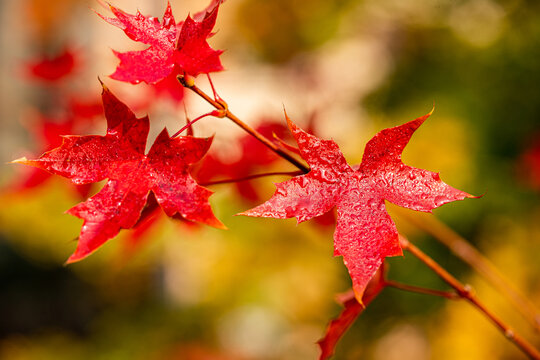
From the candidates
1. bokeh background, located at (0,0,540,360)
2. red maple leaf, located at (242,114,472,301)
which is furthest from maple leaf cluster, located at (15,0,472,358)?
bokeh background, located at (0,0,540,360)

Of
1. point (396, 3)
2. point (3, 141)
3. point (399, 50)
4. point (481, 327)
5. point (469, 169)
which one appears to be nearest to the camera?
point (481, 327)

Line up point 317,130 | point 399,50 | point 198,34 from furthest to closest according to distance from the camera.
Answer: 1. point 399,50
2. point 317,130
3. point 198,34

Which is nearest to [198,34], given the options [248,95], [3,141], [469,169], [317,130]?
[317,130]

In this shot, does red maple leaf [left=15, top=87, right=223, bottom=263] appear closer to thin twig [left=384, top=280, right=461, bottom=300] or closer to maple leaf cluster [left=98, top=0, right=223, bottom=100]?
maple leaf cluster [left=98, top=0, right=223, bottom=100]

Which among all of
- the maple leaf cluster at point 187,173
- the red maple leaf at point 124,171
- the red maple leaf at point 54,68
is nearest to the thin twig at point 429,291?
the maple leaf cluster at point 187,173

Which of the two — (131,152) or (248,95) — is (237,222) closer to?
(248,95)

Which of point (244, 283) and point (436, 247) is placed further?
point (244, 283)
